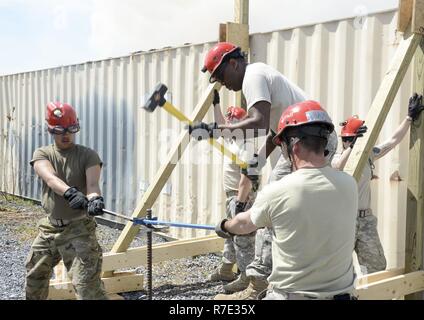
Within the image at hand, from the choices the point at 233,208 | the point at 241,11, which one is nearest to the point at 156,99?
the point at 233,208

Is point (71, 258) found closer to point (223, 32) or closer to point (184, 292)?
point (184, 292)

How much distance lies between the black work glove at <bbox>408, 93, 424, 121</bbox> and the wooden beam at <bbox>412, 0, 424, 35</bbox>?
54 centimetres

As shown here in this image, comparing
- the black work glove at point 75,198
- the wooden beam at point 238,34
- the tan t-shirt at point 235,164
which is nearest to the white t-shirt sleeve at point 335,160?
the tan t-shirt at point 235,164

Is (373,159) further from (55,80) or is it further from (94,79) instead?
(55,80)

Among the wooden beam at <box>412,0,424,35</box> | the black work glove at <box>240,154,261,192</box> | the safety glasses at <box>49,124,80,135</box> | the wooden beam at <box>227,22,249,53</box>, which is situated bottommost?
the black work glove at <box>240,154,261,192</box>

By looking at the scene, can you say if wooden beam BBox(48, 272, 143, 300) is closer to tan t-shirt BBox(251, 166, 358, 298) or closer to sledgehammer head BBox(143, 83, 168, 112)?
sledgehammer head BBox(143, 83, 168, 112)

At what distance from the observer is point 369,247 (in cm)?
444

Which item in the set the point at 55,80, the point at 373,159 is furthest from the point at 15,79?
the point at 373,159

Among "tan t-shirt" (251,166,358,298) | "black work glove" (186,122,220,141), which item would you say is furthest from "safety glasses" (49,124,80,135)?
"tan t-shirt" (251,166,358,298)

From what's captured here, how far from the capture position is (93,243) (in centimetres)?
379

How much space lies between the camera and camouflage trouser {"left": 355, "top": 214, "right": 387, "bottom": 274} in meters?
4.45

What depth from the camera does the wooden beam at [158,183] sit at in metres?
4.98

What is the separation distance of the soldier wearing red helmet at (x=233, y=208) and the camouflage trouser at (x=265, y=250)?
102 centimetres

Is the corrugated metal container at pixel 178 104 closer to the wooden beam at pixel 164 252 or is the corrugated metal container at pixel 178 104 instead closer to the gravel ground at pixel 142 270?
the gravel ground at pixel 142 270
